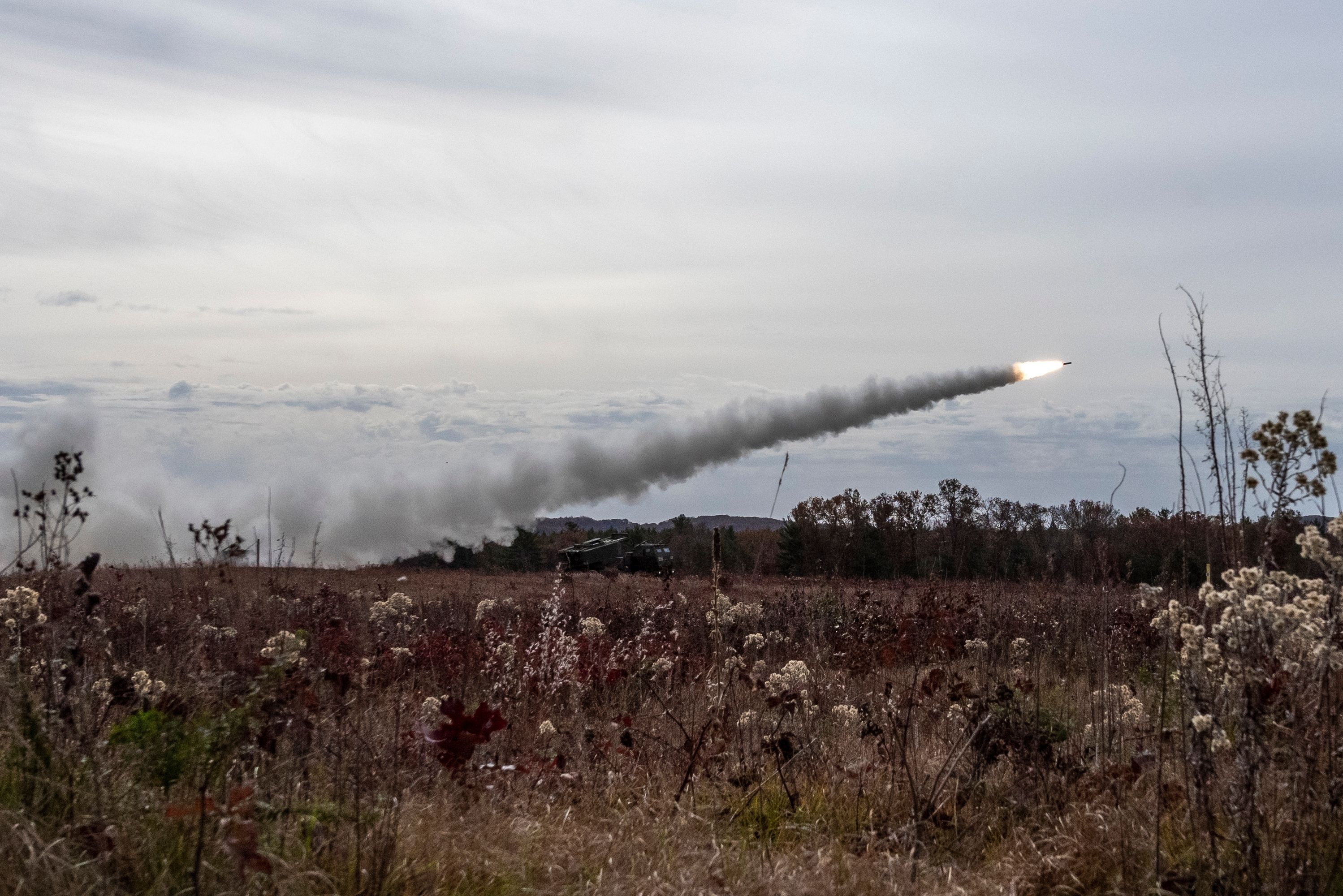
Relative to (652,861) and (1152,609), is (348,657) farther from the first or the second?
(1152,609)

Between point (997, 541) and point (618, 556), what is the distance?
60.2 ft

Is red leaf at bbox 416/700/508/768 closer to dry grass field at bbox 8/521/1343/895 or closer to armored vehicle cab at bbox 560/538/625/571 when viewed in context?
dry grass field at bbox 8/521/1343/895

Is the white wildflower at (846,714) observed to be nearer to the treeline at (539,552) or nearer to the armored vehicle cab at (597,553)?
the treeline at (539,552)

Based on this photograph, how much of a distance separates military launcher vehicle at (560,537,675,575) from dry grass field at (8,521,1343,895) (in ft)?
110

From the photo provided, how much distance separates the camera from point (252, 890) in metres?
3.96

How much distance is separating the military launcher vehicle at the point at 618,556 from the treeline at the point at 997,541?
638 centimetres

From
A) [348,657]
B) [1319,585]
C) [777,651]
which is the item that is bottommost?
[777,651]

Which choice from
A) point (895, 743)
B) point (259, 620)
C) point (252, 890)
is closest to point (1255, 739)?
point (895, 743)

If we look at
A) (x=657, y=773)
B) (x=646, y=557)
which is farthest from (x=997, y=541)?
(x=657, y=773)

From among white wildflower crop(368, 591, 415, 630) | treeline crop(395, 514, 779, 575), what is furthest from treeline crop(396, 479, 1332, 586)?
white wildflower crop(368, 591, 415, 630)

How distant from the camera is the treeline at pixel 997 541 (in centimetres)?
640

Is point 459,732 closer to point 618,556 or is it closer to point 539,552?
point 618,556

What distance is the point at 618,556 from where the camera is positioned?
1745 inches

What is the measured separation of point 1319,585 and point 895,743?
104 inches
